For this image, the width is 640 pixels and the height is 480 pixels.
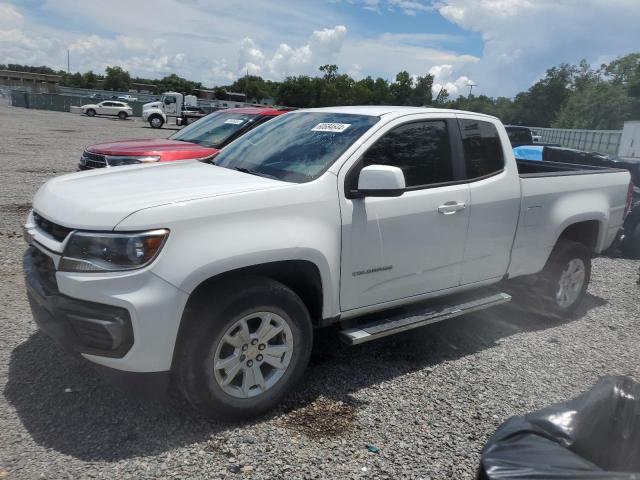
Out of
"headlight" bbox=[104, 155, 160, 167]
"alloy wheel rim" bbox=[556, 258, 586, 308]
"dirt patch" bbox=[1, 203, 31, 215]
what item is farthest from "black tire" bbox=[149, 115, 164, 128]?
"alloy wheel rim" bbox=[556, 258, 586, 308]

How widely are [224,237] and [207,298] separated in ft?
1.12

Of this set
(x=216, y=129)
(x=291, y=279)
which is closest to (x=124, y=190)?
(x=291, y=279)

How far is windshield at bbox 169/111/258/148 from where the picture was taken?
8148mm

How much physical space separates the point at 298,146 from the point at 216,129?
495 cm

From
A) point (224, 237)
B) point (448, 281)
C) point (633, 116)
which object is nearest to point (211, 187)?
point (224, 237)

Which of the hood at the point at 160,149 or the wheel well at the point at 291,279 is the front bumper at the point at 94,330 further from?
the hood at the point at 160,149

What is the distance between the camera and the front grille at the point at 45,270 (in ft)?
9.67

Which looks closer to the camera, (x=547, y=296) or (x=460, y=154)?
(x=460, y=154)

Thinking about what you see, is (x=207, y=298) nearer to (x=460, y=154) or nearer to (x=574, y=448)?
(x=574, y=448)

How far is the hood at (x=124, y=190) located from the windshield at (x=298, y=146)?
7.6 inches

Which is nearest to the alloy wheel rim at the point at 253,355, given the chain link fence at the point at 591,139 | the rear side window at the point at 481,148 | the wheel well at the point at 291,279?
the wheel well at the point at 291,279

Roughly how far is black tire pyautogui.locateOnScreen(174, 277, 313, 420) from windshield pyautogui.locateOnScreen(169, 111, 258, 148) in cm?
522

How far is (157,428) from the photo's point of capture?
10.1 ft

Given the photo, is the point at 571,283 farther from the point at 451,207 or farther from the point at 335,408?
the point at 335,408
